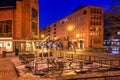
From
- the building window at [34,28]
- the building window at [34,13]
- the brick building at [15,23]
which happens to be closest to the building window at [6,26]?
the brick building at [15,23]

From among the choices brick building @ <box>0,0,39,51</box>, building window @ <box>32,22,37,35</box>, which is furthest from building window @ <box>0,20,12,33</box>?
building window @ <box>32,22,37,35</box>

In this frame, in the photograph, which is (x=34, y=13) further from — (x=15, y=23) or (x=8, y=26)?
(x=8, y=26)

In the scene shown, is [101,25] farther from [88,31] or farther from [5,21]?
[5,21]

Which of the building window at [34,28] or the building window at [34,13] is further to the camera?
the building window at [34,13]

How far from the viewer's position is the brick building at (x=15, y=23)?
46.5 meters

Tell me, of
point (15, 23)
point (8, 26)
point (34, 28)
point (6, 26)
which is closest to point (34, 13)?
point (34, 28)

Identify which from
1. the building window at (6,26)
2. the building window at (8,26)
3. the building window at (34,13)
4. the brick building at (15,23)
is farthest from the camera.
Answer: the building window at (34,13)

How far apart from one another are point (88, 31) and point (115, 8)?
5171 centimetres

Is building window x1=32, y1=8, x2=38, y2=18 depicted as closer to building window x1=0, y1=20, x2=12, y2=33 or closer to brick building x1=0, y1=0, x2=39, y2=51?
brick building x1=0, y1=0, x2=39, y2=51

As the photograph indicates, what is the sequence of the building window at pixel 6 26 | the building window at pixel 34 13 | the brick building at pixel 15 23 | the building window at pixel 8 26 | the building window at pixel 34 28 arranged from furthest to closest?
the building window at pixel 34 13 < the building window at pixel 34 28 < the building window at pixel 8 26 < the building window at pixel 6 26 < the brick building at pixel 15 23

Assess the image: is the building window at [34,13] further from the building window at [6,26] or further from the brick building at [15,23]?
the building window at [6,26]

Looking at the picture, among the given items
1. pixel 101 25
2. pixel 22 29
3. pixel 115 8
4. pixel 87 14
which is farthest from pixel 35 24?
pixel 101 25

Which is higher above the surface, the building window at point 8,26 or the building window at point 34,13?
the building window at point 34,13

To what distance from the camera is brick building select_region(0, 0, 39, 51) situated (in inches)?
1831
